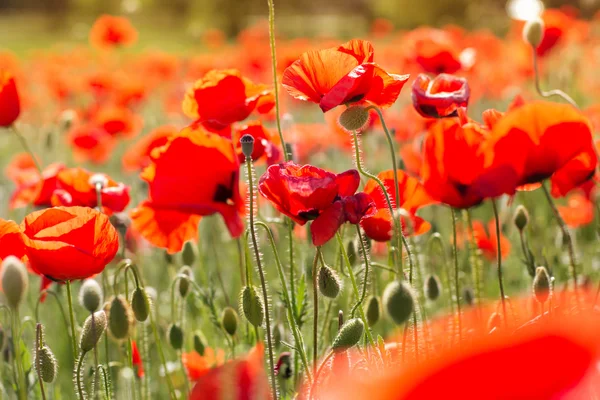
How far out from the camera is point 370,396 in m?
0.41

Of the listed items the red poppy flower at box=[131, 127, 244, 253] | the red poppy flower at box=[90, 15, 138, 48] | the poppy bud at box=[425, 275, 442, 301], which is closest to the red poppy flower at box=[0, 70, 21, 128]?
the red poppy flower at box=[131, 127, 244, 253]

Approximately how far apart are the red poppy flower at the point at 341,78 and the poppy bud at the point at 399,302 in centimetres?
32

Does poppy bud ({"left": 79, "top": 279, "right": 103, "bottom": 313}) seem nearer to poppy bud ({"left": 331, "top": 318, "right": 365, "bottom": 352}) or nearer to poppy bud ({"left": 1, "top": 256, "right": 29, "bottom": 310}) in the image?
poppy bud ({"left": 1, "top": 256, "right": 29, "bottom": 310})

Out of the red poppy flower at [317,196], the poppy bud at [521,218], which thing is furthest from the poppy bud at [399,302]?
the poppy bud at [521,218]

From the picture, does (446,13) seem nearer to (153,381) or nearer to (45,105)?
(45,105)

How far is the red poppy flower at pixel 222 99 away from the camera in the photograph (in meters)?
1.43

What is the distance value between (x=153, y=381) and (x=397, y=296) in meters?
1.35

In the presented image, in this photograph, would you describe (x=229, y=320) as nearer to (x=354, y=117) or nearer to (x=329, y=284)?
(x=329, y=284)

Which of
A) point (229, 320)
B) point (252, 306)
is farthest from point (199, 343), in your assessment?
point (252, 306)

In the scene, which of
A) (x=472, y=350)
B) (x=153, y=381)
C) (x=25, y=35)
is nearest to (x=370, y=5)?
(x=25, y=35)

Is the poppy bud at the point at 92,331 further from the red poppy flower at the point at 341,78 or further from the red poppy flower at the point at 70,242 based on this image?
the red poppy flower at the point at 341,78

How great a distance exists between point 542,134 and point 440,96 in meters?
0.31

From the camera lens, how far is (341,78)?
1157 millimetres

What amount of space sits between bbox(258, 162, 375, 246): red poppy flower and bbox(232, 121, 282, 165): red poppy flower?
35 cm
